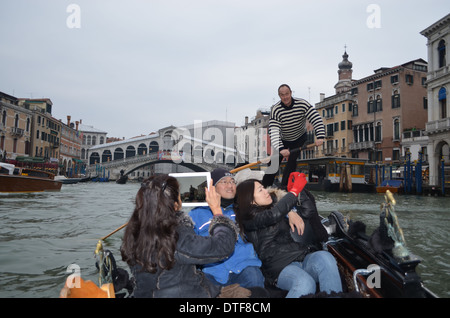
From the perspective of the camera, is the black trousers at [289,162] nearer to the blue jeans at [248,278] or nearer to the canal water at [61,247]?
the canal water at [61,247]

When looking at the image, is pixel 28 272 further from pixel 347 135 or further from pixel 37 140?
pixel 37 140

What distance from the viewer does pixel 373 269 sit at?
1.51 meters

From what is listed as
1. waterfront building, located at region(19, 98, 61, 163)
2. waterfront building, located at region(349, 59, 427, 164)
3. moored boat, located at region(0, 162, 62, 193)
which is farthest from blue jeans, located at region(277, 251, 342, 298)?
waterfront building, located at region(19, 98, 61, 163)

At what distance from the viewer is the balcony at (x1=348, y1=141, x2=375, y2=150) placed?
23.7 m

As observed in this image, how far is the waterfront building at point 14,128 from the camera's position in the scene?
22.7 meters

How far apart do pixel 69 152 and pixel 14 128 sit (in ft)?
42.1

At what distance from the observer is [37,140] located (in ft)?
90.2

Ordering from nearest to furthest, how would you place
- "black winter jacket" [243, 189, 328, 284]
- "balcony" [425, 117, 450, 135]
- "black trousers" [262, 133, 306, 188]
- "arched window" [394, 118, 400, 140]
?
"black winter jacket" [243, 189, 328, 284]
"black trousers" [262, 133, 306, 188]
"balcony" [425, 117, 450, 135]
"arched window" [394, 118, 400, 140]

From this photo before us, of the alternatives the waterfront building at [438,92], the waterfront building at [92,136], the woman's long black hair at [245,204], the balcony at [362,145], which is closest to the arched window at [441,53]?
the waterfront building at [438,92]

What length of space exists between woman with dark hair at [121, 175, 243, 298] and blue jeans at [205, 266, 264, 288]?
389 mm

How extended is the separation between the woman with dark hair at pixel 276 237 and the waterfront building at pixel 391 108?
21.3 meters

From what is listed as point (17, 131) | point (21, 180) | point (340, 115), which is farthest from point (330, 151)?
point (17, 131)

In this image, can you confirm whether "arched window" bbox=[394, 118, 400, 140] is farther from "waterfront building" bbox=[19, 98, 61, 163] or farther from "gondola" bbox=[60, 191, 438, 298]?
"waterfront building" bbox=[19, 98, 61, 163]
